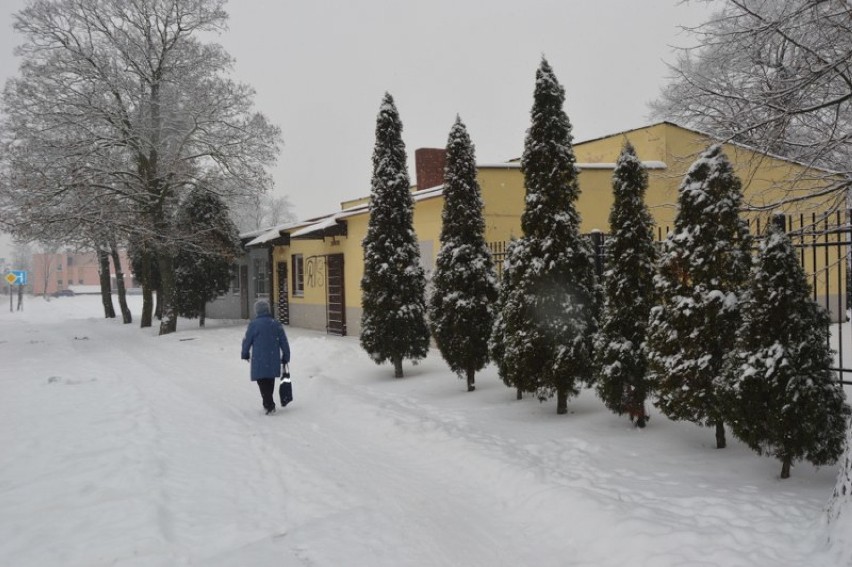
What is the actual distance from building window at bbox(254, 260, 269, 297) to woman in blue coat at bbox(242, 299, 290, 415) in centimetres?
1709

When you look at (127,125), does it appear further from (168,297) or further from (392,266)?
(392,266)

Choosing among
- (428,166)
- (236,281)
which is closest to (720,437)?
(428,166)

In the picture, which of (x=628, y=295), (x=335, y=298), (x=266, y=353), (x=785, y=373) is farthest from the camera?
(x=335, y=298)

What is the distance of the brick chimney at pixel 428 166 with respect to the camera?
18016 millimetres

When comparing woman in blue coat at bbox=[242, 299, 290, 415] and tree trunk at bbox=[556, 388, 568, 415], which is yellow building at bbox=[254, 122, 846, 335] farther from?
woman in blue coat at bbox=[242, 299, 290, 415]

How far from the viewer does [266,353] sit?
8625mm

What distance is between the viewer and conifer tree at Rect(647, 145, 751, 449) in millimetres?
5562

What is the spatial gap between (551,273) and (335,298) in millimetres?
13146

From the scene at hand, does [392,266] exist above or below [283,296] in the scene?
above

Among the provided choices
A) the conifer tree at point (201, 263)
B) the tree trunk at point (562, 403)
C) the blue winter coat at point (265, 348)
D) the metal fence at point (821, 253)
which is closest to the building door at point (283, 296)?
the conifer tree at point (201, 263)

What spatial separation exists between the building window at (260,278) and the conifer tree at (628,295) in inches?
814

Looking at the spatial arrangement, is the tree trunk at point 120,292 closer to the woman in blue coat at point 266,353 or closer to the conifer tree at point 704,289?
the woman in blue coat at point 266,353

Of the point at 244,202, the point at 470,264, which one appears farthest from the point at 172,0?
the point at 470,264

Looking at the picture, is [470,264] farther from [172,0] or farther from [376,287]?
[172,0]
